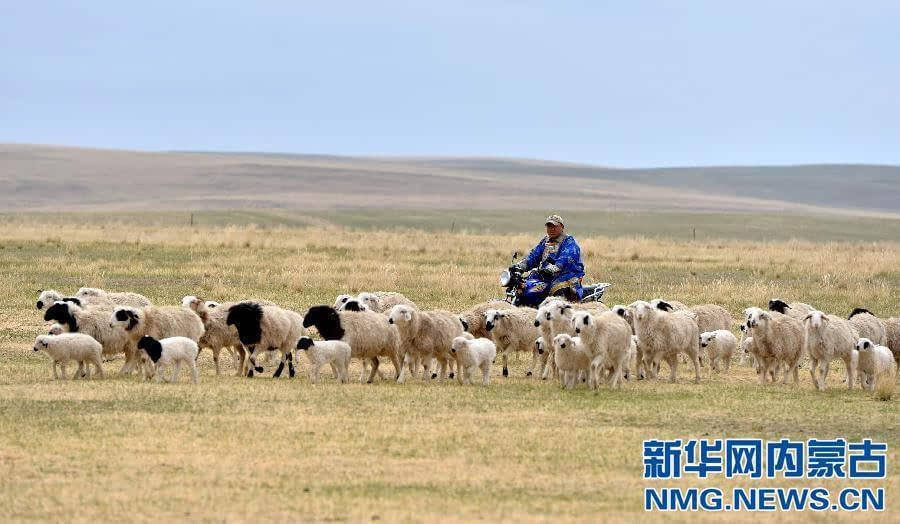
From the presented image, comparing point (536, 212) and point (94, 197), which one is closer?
point (536, 212)

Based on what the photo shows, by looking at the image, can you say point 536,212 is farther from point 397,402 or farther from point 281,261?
point 397,402

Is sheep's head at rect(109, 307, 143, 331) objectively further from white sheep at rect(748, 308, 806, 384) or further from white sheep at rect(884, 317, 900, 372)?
white sheep at rect(884, 317, 900, 372)

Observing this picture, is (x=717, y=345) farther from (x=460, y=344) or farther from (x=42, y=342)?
(x=42, y=342)

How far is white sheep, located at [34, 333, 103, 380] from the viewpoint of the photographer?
1692 centimetres

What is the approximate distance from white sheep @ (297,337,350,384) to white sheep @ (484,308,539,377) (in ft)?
8.55

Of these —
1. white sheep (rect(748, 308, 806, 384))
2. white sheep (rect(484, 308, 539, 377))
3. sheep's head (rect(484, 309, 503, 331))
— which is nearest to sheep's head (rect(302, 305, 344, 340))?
sheep's head (rect(484, 309, 503, 331))

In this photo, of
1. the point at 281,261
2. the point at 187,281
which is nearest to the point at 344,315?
the point at 187,281

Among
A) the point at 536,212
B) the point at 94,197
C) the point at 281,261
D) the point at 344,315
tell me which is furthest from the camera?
the point at 94,197

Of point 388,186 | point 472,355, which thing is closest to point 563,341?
point 472,355

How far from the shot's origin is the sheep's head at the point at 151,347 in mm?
16656

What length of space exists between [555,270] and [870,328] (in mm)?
5012

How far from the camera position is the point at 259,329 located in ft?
60.3

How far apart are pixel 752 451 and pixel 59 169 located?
13334cm

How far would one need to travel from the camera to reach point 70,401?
15.2 m
